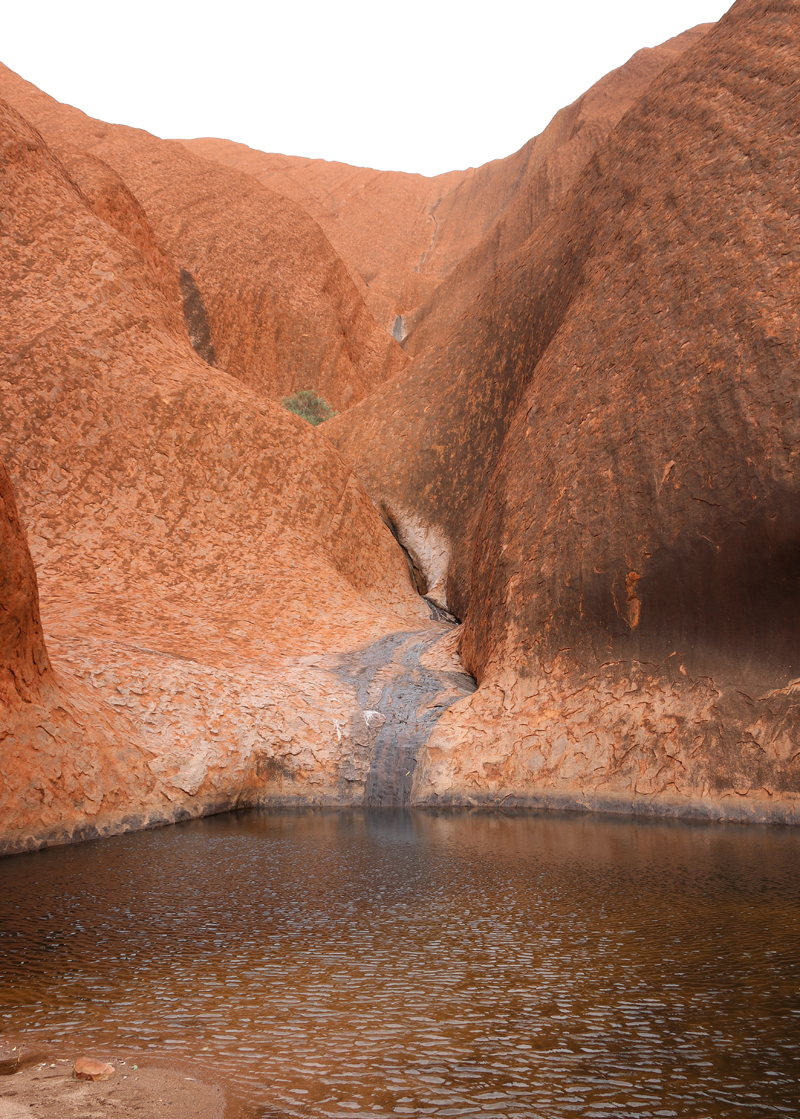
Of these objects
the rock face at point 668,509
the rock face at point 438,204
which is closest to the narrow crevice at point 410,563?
the rock face at point 668,509

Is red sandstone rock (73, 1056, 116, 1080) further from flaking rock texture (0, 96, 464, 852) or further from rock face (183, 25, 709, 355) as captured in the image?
rock face (183, 25, 709, 355)

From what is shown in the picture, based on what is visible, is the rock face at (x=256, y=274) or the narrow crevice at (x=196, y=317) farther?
the rock face at (x=256, y=274)

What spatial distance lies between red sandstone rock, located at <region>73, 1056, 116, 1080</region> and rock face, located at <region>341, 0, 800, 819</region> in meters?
6.18

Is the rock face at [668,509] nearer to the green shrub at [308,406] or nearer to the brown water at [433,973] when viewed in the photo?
the brown water at [433,973]

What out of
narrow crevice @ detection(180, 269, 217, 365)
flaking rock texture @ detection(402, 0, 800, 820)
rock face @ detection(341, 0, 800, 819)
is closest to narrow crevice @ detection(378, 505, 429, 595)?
rock face @ detection(341, 0, 800, 819)

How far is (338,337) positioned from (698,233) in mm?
22513

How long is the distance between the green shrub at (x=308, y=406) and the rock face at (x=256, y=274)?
8.94ft

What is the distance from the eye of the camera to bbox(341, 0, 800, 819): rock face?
7.98 meters

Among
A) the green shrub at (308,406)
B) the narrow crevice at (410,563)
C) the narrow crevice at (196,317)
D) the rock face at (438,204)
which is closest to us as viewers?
the narrow crevice at (410,563)

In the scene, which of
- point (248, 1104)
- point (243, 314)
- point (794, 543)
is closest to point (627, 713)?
point (794, 543)

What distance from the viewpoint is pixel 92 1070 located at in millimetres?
2621

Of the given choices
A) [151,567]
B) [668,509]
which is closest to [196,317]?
[151,567]

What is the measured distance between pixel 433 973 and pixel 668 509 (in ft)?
19.8

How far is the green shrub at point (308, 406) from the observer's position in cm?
2616
